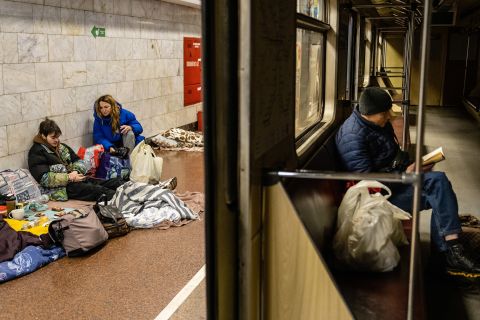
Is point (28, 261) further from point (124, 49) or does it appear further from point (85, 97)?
point (124, 49)

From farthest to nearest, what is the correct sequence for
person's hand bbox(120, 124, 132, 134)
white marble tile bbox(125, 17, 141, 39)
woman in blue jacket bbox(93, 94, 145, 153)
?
1. white marble tile bbox(125, 17, 141, 39)
2. person's hand bbox(120, 124, 132, 134)
3. woman in blue jacket bbox(93, 94, 145, 153)

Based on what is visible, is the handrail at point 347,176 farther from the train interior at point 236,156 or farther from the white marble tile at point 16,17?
the white marble tile at point 16,17

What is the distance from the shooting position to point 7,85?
19.6 ft

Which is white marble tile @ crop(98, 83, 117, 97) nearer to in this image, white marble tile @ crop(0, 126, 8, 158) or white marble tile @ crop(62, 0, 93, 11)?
white marble tile @ crop(62, 0, 93, 11)

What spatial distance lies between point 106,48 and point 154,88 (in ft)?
5.74

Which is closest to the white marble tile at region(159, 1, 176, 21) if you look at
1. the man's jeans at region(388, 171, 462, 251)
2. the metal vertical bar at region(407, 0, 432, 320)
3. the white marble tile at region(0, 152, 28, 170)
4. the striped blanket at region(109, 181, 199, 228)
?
the white marble tile at region(0, 152, 28, 170)

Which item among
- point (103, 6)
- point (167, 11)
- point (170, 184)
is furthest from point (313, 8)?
point (167, 11)

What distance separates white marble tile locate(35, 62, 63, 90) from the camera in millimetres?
6527

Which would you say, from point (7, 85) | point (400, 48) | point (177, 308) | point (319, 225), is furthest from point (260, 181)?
point (400, 48)

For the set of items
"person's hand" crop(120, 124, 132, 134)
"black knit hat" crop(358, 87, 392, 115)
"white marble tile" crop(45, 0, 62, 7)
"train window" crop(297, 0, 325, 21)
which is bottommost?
"person's hand" crop(120, 124, 132, 134)

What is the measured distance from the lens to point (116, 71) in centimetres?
828

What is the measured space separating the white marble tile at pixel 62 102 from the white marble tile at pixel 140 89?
1.79 meters

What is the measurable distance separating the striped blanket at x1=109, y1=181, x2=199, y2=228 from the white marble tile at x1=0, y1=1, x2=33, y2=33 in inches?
84.8

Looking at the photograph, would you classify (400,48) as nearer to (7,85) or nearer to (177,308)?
(7,85)
